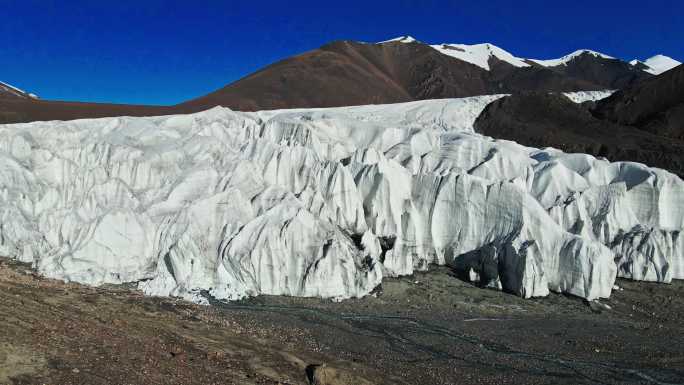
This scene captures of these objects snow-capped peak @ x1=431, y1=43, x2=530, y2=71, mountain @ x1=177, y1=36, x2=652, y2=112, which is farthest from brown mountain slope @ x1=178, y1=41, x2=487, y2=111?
snow-capped peak @ x1=431, y1=43, x2=530, y2=71

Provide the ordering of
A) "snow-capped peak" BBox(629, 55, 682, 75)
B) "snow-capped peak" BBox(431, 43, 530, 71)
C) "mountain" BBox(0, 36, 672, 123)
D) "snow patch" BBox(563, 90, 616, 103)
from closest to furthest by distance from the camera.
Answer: "snow patch" BBox(563, 90, 616, 103) < "mountain" BBox(0, 36, 672, 123) < "snow-capped peak" BBox(431, 43, 530, 71) < "snow-capped peak" BBox(629, 55, 682, 75)

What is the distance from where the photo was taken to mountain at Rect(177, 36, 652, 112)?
3755 inches

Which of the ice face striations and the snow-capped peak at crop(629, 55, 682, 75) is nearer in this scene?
the ice face striations

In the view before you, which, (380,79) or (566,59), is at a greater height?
(566,59)

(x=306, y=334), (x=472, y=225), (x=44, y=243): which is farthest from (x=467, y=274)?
(x=44, y=243)

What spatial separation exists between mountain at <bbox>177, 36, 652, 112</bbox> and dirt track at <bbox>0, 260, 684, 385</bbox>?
64.4 metres

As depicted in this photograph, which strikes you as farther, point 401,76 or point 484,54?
point 484,54

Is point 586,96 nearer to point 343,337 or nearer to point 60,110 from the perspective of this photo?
point 60,110

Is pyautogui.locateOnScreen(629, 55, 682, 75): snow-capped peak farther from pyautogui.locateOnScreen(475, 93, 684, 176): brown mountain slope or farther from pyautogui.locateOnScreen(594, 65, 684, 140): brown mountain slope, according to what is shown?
pyautogui.locateOnScreen(475, 93, 684, 176): brown mountain slope

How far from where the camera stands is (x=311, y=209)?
1210 inches

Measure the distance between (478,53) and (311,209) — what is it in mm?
121080

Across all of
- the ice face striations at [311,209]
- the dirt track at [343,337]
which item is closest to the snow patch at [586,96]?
the ice face striations at [311,209]

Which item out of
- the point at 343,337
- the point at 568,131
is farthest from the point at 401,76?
the point at 343,337

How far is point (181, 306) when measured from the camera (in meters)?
22.5
